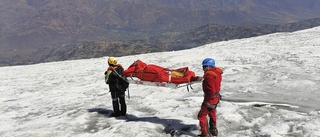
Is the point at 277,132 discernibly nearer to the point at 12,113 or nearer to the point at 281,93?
the point at 281,93

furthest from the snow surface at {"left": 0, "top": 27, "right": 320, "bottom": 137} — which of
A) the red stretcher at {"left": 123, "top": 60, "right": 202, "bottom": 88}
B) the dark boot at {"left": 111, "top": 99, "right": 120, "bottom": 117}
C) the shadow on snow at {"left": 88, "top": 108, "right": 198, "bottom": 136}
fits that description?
the red stretcher at {"left": 123, "top": 60, "right": 202, "bottom": 88}

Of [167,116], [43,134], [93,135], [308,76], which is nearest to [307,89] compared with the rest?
[308,76]

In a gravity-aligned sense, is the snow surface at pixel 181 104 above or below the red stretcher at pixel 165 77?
below

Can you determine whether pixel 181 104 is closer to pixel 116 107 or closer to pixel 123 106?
pixel 123 106

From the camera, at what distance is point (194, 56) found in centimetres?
2575

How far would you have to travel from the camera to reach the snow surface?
32.5 ft

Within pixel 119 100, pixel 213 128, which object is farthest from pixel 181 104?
pixel 213 128

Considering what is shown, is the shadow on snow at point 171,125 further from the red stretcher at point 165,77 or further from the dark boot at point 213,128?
the red stretcher at point 165,77

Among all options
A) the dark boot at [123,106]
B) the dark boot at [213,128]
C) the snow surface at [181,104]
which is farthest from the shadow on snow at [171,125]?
the dark boot at [213,128]

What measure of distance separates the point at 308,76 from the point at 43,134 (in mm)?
12565

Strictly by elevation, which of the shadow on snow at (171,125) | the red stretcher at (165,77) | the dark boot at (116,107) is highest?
the red stretcher at (165,77)

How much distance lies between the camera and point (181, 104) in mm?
12562

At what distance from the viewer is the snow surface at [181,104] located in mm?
9906

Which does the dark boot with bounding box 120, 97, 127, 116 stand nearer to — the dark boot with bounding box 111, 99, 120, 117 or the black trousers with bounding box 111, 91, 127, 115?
the black trousers with bounding box 111, 91, 127, 115
